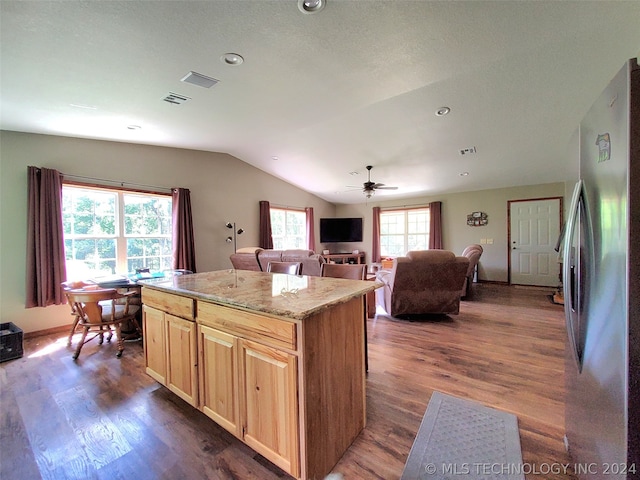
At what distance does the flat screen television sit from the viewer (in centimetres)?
788

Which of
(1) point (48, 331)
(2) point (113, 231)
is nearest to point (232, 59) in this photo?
(2) point (113, 231)

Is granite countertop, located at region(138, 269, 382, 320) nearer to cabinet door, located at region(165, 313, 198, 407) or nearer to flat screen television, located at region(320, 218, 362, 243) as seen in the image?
cabinet door, located at region(165, 313, 198, 407)

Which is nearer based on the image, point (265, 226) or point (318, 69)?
point (318, 69)

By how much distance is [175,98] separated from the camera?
2.66 meters

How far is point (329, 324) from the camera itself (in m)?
1.32

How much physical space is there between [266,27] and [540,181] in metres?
6.45

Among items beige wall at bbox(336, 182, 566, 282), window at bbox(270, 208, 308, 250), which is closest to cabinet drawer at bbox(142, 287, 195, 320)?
window at bbox(270, 208, 308, 250)

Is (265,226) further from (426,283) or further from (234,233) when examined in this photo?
(426,283)

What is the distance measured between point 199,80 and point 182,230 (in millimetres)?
2909

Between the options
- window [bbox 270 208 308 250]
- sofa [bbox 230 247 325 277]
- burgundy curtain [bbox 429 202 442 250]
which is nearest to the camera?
sofa [bbox 230 247 325 277]

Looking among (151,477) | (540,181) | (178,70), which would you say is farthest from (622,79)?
(540,181)

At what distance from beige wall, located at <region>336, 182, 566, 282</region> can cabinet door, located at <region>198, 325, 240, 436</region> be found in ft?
22.0

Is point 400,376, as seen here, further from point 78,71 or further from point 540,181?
point 540,181

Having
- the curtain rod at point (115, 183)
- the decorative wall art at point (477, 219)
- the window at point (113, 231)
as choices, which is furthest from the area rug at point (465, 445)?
the decorative wall art at point (477, 219)
